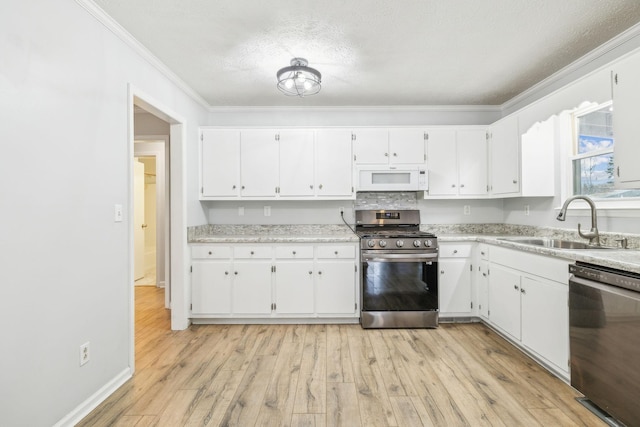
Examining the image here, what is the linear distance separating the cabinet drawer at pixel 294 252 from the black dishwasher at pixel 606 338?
2.11 m

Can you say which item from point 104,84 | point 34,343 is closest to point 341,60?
point 104,84

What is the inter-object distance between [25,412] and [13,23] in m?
1.79

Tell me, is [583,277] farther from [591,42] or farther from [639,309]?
[591,42]

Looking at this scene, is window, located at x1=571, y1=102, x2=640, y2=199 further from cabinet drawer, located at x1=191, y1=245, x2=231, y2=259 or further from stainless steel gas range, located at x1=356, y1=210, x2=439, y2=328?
cabinet drawer, located at x1=191, y1=245, x2=231, y2=259

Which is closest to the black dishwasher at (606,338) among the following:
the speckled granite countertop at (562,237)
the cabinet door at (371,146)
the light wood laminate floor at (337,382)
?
the speckled granite countertop at (562,237)

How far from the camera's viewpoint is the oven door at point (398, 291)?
3.12 meters

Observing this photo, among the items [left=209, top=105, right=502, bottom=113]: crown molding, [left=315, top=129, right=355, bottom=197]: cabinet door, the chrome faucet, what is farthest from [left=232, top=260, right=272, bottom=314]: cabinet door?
the chrome faucet

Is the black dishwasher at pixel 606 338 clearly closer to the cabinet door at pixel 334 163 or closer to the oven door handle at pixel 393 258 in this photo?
the oven door handle at pixel 393 258

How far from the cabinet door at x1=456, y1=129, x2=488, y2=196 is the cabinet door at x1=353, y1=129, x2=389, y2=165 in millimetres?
831

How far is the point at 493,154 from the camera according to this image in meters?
3.40

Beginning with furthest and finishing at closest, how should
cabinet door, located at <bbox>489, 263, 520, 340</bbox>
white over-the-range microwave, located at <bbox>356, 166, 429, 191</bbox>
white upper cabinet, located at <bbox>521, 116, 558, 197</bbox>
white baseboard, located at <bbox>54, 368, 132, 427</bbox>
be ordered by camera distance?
white over-the-range microwave, located at <bbox>356, 166, 429, 191</bbox> < white upper cabinet, located at <bbox>521, 116, 558, 197</bbox> < cabinet door, located at <bbox>489, 263, 520, 340</bbox> < white baseboard, located at <bbox>54, 368, 132, 427</bbox>

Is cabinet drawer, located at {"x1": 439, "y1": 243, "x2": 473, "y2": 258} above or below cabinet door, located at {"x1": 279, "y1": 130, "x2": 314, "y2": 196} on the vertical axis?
below

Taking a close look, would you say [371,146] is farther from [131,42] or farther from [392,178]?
[131,42]

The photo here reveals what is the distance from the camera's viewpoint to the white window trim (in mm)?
2256
